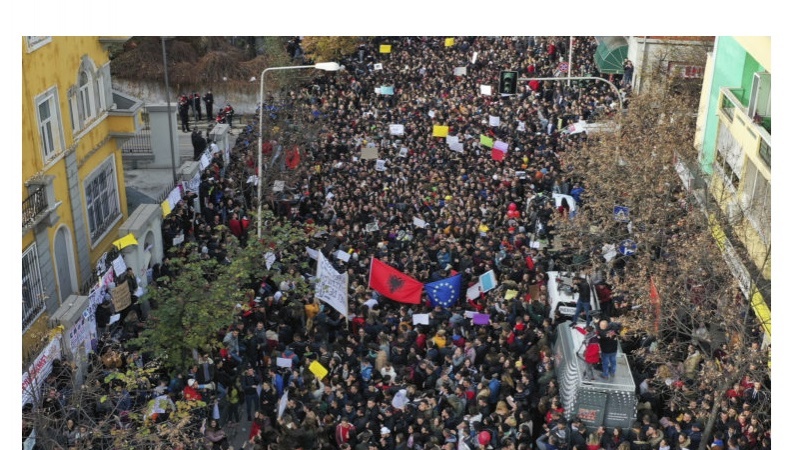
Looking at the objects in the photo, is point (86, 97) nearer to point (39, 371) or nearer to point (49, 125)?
point (49, 125)

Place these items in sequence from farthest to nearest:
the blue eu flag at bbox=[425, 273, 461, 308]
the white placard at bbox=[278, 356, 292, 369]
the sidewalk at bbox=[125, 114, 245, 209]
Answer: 1. the sidewalk at bbox=[125, 114, 245, 209]
2. the blue eu flag at bbox=[425, 273, 461, 308]
3. the white placard at bbox=[278, 356, 292, 369]

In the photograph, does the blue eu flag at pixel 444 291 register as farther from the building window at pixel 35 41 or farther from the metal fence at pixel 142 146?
the metal fence at pixel 142 146

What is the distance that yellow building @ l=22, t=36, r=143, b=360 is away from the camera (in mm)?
A: 23078

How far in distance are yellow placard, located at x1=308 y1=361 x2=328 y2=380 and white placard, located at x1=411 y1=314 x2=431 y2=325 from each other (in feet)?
10.1

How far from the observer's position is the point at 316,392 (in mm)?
20859

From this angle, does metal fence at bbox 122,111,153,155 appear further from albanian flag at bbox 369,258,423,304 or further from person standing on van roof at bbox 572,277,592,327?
person standing on van roof at bbox 572,277,592,327

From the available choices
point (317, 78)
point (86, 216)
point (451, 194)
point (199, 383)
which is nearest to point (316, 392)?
point (199, 383)

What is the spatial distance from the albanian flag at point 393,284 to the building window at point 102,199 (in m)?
8.13

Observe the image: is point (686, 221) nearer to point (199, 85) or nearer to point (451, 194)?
point (451, 194)

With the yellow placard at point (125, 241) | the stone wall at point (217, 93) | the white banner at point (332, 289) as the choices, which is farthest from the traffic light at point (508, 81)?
the stone wall at point (217, 93)

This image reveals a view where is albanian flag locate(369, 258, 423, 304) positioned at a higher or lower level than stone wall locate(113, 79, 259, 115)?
higher

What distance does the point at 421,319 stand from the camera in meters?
23.5

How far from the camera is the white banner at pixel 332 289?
2420 centimetres

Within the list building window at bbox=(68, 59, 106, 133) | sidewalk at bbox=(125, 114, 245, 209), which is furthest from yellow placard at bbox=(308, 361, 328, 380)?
sidewalk at bbox=(125, 114, 245, 209)
